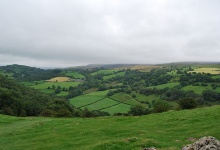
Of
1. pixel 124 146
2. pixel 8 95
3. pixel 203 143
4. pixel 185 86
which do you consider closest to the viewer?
pixel 203 143

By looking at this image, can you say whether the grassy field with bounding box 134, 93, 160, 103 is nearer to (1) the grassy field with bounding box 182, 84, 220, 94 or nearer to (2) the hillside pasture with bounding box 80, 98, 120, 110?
(1) the grassy field with bounding box 182, 84, 220, 94

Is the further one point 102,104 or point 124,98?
point 124,98

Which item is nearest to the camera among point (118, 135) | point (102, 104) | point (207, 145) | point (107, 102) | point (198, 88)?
point (207, 145)

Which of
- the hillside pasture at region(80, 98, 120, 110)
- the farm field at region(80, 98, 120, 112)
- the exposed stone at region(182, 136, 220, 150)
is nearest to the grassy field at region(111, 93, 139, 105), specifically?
the farm field at region(80, 98, 120, 112)

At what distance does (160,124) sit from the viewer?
35688mm

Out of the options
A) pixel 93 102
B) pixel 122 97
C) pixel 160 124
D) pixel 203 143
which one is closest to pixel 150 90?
pixel 122 97

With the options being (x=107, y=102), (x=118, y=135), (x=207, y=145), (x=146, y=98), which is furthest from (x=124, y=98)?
(x=207, y=145)

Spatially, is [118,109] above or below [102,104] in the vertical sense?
below

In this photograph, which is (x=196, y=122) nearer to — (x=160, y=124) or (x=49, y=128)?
(x=160, y=124)

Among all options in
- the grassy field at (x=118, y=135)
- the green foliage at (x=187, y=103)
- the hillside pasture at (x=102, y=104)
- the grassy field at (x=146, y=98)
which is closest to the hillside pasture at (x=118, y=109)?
the hillside pasture at (x=102, y=104)

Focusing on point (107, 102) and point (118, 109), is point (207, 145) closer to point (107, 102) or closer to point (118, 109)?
point (118, 109)

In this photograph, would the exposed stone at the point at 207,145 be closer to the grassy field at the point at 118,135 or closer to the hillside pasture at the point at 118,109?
the grassy field at the point at 118,135

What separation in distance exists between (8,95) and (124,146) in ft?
286

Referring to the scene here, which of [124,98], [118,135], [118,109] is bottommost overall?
[118,109]
